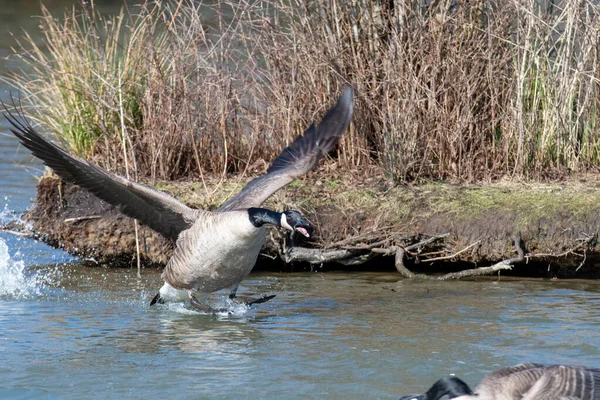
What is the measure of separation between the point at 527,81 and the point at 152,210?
3.71 metres

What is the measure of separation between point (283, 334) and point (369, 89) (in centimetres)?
308

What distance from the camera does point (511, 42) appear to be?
785cm

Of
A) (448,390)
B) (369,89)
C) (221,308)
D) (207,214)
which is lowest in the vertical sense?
(448,390)

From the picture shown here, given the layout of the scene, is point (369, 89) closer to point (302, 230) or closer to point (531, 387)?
point (302, 230)

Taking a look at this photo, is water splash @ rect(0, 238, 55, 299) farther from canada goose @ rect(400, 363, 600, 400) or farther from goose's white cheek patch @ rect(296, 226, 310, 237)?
canada goose @ rect(400, 363, 600, 400)

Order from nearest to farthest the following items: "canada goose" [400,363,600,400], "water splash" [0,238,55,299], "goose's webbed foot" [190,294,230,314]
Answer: "canada goose" [400,363,600,400]
"goose's webbed foot" [190,294,230,314]
"water splash" [0,238,55,299]

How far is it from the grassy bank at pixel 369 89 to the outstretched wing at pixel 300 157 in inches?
29.4

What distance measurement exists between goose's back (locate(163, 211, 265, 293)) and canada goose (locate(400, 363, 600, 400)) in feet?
7.95

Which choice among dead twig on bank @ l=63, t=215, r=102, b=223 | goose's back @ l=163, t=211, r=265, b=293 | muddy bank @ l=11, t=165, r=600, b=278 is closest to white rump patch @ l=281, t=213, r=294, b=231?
goose's back @ l=163, t=211, r=265, b=293

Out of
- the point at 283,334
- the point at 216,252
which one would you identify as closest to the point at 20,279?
the point at 216,252

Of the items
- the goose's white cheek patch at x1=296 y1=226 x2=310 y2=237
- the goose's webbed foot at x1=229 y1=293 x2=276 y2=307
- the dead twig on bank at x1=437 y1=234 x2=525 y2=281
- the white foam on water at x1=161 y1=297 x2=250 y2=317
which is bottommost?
the white foam on water at x1=161 y1=297 x2=250 y2=317

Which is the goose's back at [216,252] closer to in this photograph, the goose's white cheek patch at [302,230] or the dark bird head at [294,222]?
the dark bird head at [294,222]

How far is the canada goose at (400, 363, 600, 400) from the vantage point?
162 inches

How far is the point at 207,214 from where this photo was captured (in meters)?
6.74
